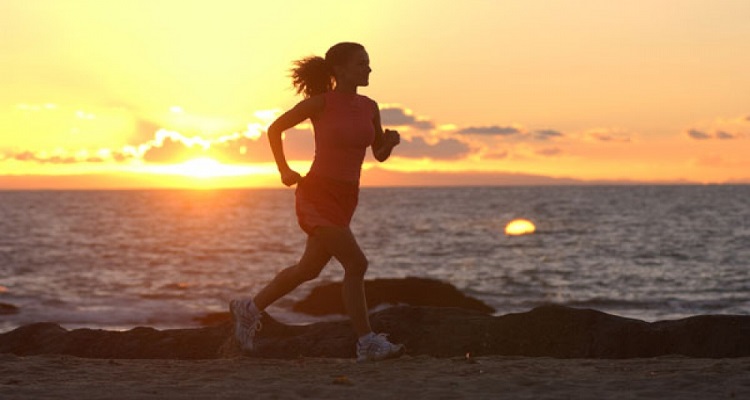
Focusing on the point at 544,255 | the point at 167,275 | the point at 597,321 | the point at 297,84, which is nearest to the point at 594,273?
the point at 544,255

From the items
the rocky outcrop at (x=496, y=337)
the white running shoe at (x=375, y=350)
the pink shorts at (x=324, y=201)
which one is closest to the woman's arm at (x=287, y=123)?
the pink shorts at (x=324, y=201)

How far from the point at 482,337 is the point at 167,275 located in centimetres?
2542

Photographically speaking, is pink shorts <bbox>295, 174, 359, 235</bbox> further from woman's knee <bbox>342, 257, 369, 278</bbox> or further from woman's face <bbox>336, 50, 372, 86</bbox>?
woman's face <bbox>336, 50, 372, 86</bbox>

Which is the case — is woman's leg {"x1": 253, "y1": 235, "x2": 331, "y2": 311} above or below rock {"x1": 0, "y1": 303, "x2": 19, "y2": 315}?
above

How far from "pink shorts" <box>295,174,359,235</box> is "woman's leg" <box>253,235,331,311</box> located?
5.6 inches

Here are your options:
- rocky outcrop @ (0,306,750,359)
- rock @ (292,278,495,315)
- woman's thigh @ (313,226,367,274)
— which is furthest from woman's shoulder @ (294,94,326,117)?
rock @ (292,278,495,315)

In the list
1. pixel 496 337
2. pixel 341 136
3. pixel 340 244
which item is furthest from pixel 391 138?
pixel 496 337

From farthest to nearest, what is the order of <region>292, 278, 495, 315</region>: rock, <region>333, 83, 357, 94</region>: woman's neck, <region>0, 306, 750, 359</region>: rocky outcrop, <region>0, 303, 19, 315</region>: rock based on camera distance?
<region>0, 303, 19, 315</region>: rock → <region>292, 278, 495, 315</region>: rock → <region>0, 306, 750, 359</region>: rocky outcrop → <region>333, 83, 357, 94</region>: woman's neck

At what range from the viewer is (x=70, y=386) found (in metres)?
6.57

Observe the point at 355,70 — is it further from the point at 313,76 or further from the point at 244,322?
the point at 244,322

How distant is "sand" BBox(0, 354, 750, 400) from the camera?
20.0 ft

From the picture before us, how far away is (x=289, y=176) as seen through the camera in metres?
7.18

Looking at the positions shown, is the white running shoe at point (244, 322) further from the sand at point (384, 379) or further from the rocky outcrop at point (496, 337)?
the rocky outcrop at point (496, 337)

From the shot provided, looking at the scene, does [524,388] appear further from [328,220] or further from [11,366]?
[11,366]
